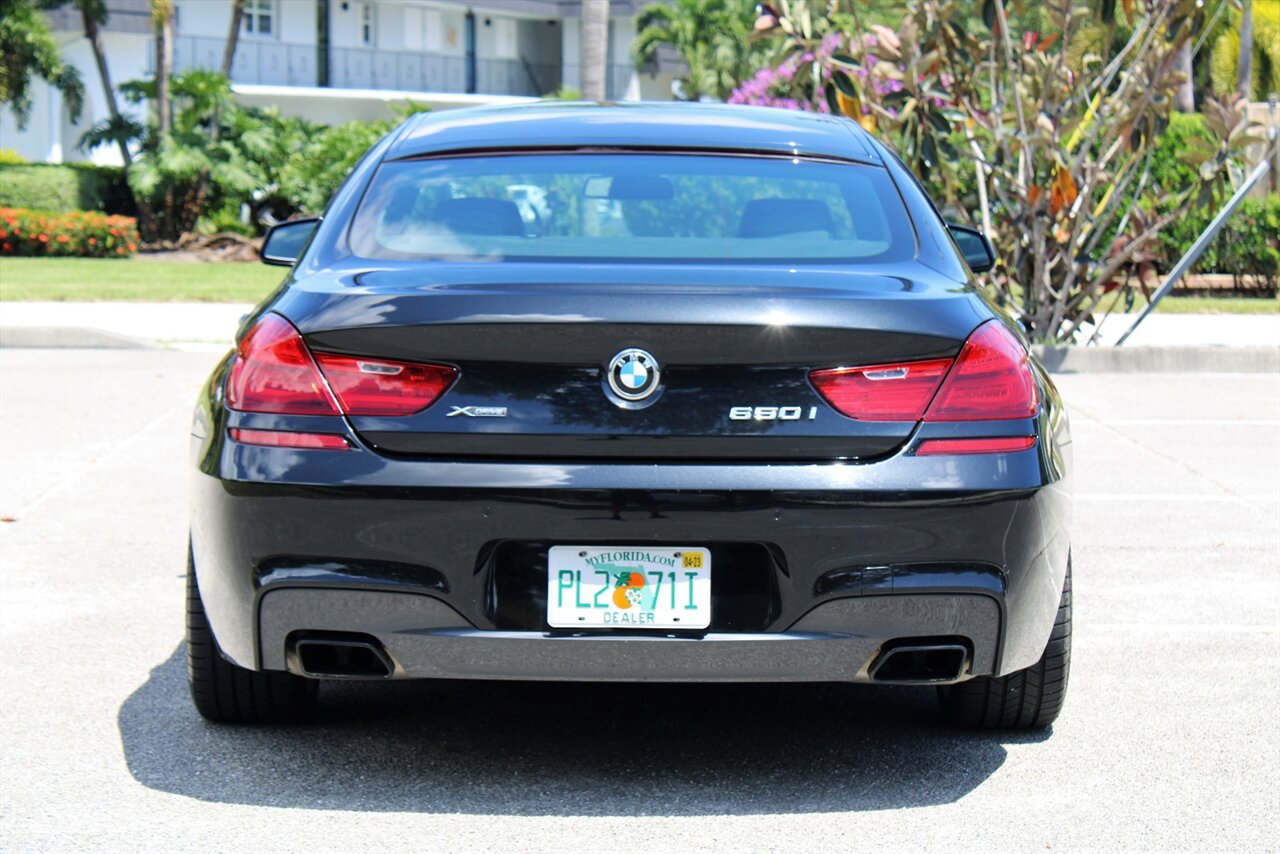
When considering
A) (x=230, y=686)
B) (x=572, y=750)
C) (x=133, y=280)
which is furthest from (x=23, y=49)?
(x=572, y=750)

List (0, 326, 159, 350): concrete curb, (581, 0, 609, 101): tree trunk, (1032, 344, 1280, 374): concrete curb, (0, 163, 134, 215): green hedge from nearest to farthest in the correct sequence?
(1032, 344, 1280, 374): concrete curb, (0, 326, 159, 350): concrete curb, (581, 0, 609, 101): tree trunk, (0, 163, 134, 215): green hedge

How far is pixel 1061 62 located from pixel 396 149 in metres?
9.61

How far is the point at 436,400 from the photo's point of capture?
3725 mm

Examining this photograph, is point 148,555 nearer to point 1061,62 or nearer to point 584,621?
point 584,621

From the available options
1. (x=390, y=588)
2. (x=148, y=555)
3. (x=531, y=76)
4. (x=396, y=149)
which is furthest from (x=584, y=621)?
(x=531, y=76)

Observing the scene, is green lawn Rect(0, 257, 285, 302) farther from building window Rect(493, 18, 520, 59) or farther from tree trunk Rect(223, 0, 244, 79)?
building window Rect(493, 18, 520, 59)

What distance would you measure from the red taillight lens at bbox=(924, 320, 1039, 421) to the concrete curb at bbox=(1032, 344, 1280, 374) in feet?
33.1

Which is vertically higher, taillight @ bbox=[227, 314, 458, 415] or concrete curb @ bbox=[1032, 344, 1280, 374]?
taillight @ bbox=[227, 314, 458, 415]

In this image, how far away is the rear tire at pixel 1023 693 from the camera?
4.40 meters

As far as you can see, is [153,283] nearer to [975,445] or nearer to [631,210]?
[631,210]

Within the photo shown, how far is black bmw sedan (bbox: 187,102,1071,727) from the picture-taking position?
12.1 feet

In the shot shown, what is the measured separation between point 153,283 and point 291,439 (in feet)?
59.7

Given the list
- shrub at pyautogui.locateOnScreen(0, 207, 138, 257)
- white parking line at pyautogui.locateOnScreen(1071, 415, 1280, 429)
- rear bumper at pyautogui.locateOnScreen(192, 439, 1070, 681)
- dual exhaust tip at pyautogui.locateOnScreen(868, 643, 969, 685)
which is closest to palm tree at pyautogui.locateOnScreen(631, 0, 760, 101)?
shrub at pyautogui.locateOnScreen(0, 207, 138, 257)

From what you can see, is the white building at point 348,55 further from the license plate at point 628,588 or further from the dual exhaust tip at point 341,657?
the license plate at point 628,588
